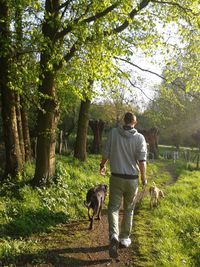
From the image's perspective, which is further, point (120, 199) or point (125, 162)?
point (120, 199)

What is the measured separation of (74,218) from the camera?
9.44m

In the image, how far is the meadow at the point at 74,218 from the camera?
6.82 m

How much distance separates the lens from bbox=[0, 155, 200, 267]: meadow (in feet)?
22.4

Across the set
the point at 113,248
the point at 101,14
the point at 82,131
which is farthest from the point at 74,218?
the point at 82,131

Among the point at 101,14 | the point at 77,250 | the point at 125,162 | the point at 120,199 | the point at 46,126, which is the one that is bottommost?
the point at 77,250

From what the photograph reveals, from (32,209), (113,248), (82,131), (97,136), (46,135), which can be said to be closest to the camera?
(113,248)

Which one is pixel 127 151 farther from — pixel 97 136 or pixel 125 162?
pixel 97 136

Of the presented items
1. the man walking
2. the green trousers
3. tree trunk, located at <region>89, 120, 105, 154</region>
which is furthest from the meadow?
tree trunk, located at <region>89, 120, 105, 154</region>

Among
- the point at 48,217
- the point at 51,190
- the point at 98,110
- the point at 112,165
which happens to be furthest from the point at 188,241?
the point at 98,110

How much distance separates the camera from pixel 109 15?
987 centimetres

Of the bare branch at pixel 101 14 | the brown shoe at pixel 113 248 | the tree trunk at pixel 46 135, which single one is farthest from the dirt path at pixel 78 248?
the bare branch at pixel 101 14

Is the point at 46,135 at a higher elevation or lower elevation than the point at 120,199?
higher

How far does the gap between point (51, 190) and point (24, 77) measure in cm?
326

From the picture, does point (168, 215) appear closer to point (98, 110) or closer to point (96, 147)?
point (96, 147)
